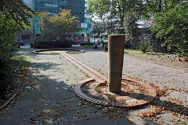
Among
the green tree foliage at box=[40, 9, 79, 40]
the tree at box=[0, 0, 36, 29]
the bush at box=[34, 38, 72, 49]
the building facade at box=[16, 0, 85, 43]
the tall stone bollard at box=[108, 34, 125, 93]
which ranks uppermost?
the building facade at box=[16, 0, 85, 43]

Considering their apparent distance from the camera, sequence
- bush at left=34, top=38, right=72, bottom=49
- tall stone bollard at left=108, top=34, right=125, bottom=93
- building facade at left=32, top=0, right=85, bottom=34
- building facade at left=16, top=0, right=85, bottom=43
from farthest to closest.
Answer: building facade at left=32, top=0, right=85, bottom=34, building facade at left=16, top=0, right=85, bottom=43, bush at left=34, top=38, right=72, bottom=49, tall stone bollard at left=108, top=34, right=125, bottom=93

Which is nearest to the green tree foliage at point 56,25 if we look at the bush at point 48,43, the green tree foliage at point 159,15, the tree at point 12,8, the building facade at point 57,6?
the bush at point 48,43

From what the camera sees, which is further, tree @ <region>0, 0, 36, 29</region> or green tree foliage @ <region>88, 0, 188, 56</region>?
green tree foliage @ <region>88, 0, 188, 56</region>

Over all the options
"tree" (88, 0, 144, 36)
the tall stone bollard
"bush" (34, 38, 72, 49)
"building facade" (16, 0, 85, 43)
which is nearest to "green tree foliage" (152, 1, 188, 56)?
the tall stone bollard

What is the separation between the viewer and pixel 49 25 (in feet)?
76.3

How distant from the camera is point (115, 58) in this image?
4.23 metres

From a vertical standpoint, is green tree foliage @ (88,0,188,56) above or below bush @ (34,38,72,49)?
above

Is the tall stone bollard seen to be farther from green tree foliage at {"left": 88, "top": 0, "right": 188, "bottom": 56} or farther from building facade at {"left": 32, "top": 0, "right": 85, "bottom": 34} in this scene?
building facade at {"left": 32, "top": 0, "right": 85, "bottom": 34}

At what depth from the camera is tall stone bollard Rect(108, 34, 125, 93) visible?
414cm

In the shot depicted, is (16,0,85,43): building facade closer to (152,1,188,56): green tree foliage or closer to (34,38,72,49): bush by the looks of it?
(34,38,72,49): bush

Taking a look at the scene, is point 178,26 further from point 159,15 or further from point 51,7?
point 51,7

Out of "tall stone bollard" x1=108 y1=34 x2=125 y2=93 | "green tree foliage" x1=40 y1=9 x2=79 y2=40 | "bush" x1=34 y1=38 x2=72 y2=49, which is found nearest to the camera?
"tall stone bollard" x1=108 y1=34 x2=125 y2=93

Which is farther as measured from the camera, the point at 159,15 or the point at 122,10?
the point at 122,10

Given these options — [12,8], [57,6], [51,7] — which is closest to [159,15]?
[12,8]
